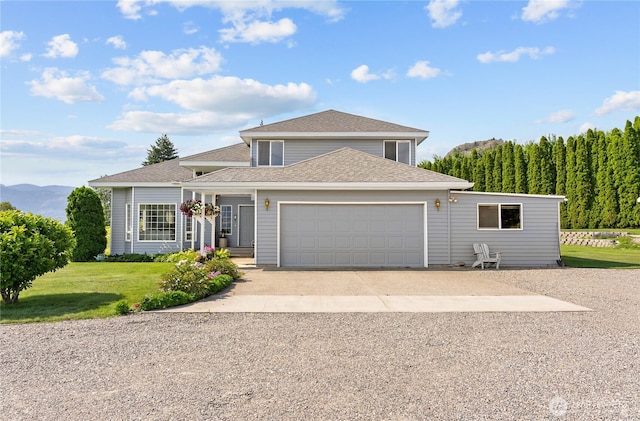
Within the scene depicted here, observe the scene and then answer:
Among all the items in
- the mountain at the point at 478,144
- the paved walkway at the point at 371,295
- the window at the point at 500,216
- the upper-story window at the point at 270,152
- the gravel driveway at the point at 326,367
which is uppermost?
the mountain at the point at 478,144

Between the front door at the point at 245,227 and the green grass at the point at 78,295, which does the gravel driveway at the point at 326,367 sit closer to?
the green grass at the point at 78,295

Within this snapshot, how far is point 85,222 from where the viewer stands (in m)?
17.1

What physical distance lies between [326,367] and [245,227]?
48.3ft

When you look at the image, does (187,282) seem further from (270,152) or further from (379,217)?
(270,152)

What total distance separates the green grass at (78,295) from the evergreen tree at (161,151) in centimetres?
4217

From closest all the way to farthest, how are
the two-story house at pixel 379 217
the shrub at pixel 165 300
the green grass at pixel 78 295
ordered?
the green grass at pixel 78 295 → the shrub at pixel 165 300 → the two-story house at pixel 379 217

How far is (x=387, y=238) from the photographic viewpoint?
Answer: 13.6 metres

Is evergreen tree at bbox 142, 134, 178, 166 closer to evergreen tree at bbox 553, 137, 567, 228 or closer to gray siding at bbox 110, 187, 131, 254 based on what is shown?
gray siding at bbox 110, 187, 131, 254

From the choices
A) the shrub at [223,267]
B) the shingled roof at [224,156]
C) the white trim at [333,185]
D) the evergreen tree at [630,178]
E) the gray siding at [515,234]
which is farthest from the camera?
the evergreen tree at [630,178]

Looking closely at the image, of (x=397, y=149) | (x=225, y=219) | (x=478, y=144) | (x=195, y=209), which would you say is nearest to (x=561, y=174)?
(x=397, y=149)

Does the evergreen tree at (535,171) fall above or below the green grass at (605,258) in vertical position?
above

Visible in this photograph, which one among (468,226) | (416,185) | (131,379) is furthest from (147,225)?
(131,379)

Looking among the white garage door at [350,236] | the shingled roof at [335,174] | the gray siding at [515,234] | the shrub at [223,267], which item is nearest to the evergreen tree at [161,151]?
the shingled roof at [335,174]

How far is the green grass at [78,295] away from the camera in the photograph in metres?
6.98
